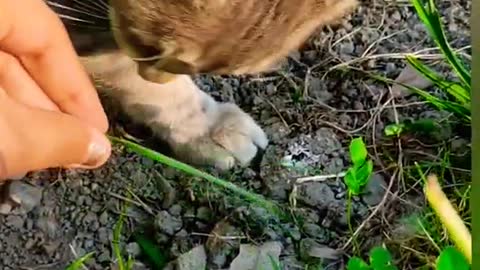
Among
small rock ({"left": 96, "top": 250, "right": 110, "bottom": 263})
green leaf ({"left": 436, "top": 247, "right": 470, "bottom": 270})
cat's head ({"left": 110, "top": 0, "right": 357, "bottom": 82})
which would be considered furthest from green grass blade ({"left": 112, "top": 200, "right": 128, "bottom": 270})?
green leaf ({"left": 436, "top": 247, "right": 470, "bottom": 270})

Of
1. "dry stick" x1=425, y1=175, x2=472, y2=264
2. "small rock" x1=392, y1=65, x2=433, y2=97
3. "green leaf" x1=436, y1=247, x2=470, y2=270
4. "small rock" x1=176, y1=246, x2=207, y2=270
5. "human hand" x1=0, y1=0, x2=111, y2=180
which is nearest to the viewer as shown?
"dry stick" x1=425, y1=175, x2=472, y2=264

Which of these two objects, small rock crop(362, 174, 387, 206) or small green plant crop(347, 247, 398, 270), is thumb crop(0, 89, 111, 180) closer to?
small green plant crop(347, 247, 398, 270)

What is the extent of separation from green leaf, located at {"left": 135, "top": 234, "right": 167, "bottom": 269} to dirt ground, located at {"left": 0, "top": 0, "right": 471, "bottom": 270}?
0.5 inches

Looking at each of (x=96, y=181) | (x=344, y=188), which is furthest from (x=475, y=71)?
(x=96, y=181)

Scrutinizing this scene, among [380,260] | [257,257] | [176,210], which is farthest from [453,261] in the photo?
[176,210]

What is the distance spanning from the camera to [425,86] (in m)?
1.99

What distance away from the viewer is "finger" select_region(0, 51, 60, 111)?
1.52 metres

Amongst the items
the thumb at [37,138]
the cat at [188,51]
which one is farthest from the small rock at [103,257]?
the thumb at [37,138]

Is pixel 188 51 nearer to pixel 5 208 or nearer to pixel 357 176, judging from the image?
pixel 357 176

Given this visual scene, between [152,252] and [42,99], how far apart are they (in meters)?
0.34

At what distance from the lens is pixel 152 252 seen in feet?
5.82

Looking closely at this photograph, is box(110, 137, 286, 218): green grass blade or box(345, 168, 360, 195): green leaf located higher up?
box(345, 168, 360, 195): green leaf

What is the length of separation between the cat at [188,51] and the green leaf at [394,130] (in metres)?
0.20

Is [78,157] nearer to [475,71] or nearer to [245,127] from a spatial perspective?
[245,127]
